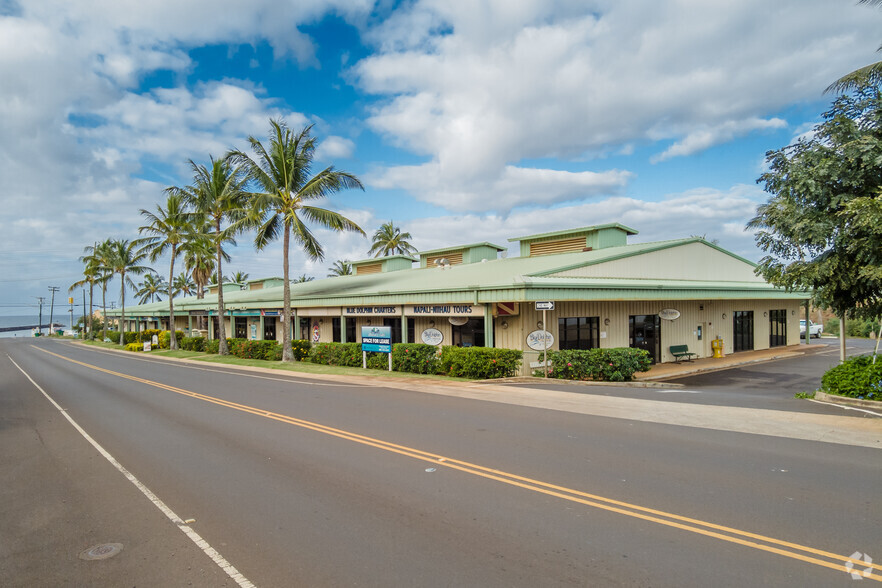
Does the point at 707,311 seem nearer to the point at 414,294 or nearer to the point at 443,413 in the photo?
the point at 414,294

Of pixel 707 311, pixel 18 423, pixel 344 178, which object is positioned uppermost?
pixel 344 178

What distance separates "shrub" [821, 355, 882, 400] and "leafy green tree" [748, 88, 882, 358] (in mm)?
1402

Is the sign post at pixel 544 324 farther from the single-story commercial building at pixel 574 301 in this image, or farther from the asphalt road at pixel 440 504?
the asphalt road at pixel 440 504

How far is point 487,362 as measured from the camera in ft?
57.1

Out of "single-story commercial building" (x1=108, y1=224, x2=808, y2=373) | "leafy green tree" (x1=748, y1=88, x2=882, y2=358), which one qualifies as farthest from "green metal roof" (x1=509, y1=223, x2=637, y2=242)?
"leafy green tree" (x1=748, y1=88, x2=882, y2=358)

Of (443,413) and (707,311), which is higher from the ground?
(707,311)

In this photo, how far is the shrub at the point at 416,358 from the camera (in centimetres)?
1988

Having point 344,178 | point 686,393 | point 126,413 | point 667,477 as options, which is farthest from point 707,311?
point 126,413

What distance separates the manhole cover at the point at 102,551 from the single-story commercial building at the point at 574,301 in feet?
43.3

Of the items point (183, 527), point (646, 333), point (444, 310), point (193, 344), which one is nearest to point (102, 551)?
point (183, 527)

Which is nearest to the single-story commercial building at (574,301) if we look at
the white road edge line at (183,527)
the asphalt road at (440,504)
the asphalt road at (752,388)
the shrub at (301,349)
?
the shrub at (301,349)

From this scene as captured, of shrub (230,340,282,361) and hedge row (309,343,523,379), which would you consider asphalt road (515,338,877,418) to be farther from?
shrub (230,340,282,361)

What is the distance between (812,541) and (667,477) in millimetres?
1903

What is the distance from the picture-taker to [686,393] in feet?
44.7
